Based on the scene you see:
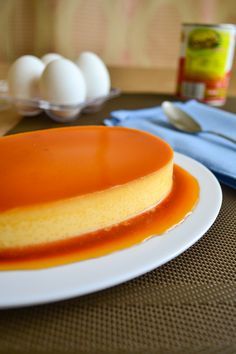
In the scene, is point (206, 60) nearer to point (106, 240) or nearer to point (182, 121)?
point (182, 121)

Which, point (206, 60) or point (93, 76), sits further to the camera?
point (206, 60)

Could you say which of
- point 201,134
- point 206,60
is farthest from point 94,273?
point 206,60

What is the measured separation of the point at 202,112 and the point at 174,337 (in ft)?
2.68

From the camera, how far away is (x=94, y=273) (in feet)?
1.19

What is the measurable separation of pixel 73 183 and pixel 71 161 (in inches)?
2.7

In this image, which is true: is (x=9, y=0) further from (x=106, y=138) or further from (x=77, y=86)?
(x=106, y=138)

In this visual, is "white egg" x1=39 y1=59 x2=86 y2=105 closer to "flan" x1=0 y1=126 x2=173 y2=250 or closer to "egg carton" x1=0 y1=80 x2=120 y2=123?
"egg carton" x1=0 y1=80 x2=120 y2=123

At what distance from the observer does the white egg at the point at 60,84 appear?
93 cm

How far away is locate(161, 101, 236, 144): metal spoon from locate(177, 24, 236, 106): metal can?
260 mm

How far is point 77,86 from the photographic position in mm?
946

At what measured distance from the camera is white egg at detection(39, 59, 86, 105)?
3.04 ft

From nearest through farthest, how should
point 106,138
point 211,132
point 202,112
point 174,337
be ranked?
1. point 174,337
2. point 106,138
3. point 211,132
4. point 202,112

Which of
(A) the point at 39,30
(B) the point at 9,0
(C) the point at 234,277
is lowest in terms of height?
(C) the point at 234,277

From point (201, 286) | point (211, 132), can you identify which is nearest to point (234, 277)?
point (201, 286)
